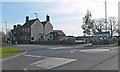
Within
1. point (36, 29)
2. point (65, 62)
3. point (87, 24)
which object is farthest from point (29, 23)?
point (65, 62)

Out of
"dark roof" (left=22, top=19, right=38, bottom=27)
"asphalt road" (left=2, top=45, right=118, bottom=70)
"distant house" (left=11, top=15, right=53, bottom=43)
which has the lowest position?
"asphalt road" (left=2, top=45, right=118, bottom=70)

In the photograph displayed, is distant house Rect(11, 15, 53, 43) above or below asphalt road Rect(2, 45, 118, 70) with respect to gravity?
above

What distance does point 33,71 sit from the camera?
1393cm

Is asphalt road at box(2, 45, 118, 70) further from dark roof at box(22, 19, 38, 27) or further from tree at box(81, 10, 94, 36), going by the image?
dark roof at box(22, 19, 38, 27)

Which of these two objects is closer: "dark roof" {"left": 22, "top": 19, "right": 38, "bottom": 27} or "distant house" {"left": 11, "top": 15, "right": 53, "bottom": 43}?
"distant house" {"left": 11, "top": 15, "right": 53, "bottom": 43}

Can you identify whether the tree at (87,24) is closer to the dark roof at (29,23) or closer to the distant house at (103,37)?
the distant house at (103,37)

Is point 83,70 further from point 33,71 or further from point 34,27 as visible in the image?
point 34,27

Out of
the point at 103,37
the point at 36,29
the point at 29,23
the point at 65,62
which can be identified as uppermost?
the point at 29,23

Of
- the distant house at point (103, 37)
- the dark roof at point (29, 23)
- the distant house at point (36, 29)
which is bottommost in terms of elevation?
the distant house at point (103, 37)

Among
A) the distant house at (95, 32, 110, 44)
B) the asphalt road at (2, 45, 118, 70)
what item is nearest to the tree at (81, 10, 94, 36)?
the distant house at (95, 32, 110, 44)

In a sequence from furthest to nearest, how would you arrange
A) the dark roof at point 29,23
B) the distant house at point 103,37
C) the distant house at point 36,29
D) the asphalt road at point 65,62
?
the dark roof at point 29,23 → the distant house at point 36,29 → the distant house at point 103,37 → the asphalt road at point 65,62

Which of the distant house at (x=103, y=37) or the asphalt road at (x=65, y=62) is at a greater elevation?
the distant house at (x=103, y=37)

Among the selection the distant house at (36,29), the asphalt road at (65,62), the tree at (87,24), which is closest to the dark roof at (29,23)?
the distant house at (36,29)

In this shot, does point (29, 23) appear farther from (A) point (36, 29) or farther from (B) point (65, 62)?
(B) point (65, 62)
